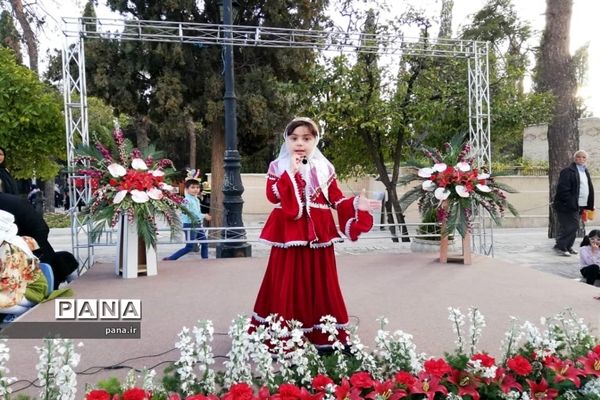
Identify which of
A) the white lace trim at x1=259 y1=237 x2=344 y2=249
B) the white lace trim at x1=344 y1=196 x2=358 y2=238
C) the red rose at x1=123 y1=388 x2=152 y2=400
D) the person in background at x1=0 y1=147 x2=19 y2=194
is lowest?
the red rose at x1=123 y1=388 x2=152 y2=400

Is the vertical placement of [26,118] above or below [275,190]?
above

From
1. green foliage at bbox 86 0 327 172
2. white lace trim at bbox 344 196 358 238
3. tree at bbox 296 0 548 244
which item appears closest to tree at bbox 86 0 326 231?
green foliage at bbox 86 0 327 172

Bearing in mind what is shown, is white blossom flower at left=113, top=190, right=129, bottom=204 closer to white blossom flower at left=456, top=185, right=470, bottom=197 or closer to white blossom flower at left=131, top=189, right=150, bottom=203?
white blossom flower at left=131, top=189, right=150, bottom=203

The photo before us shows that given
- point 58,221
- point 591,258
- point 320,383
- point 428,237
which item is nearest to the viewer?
point 320,383

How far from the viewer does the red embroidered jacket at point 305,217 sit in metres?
3.22

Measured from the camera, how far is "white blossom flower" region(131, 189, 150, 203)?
5559mm

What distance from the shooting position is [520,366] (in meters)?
2.21

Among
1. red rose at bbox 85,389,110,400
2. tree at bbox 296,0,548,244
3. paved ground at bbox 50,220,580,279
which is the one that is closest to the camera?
red rose at bbox 85,389,110,400

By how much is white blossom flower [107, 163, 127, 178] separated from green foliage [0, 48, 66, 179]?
221 cm

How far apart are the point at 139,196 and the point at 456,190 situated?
3.97 meters

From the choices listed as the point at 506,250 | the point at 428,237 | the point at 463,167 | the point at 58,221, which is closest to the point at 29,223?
the point at 463,167

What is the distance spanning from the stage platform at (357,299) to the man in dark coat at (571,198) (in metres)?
2.10

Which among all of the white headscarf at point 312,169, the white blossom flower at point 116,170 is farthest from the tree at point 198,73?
the white headscarf at point 312,169

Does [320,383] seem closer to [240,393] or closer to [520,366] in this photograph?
[240,393]
